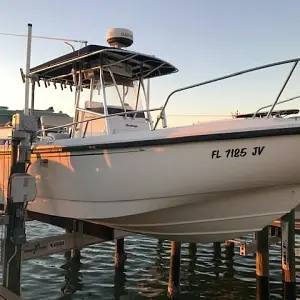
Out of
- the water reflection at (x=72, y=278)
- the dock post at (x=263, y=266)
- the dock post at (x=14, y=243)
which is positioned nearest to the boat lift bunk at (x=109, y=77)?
the dock post at (x=14, y=243)

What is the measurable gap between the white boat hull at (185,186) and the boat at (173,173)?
0.04 feet

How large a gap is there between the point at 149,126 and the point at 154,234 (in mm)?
2048

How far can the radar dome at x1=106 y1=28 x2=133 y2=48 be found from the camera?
678cm

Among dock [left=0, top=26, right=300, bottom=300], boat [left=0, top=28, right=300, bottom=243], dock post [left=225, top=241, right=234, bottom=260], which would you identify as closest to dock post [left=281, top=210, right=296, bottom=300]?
dock [left=0, top=26, right=300, bottom=300]

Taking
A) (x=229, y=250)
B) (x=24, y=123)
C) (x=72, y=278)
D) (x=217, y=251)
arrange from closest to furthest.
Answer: (x=24, y=123)
(x=72, y=278)
(x=229, y=250)
(x=217, y=251)

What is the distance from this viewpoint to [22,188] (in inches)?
211

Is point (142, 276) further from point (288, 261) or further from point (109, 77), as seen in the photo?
point (109, 77)

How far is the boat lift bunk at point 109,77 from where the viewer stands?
6.41 meters

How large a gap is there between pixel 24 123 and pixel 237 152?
3.08 m

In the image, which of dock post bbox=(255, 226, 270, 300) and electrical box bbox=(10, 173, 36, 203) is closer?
electrical box bbox=(10, 173, 36, 203)

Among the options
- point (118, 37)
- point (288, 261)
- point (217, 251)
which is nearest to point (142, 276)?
point (217, 251)

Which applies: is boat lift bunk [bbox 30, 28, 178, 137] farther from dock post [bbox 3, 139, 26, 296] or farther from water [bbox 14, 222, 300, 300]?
water [bbox 14, 222, 300, 300]

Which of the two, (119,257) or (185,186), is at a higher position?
(185,186)

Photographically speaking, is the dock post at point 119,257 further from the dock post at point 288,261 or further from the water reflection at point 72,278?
the dock post at point 288,261
